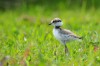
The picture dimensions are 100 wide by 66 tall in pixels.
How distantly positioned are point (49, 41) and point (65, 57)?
4.85 feet

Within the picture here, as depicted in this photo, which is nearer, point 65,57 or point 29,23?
point 65,57

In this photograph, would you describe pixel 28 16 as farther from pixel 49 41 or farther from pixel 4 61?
pixel 4 61

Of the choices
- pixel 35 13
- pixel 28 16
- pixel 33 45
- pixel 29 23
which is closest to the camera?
pixel 33 45

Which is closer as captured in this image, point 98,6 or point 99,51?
point 99,51

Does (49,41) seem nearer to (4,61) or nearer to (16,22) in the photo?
(4,61)

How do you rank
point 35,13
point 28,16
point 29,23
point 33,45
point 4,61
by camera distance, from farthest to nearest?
point 35,13 → point 28,16 → point 29,23 → point 33,45 → point 4,61

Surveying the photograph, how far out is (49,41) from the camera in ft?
25.3

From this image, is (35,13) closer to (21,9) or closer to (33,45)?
(21,9)

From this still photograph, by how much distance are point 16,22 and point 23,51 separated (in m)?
4.72

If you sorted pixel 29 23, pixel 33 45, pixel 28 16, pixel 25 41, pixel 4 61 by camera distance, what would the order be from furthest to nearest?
pixel 28 16 < pixel 29 23 < pixel 25 41 < pixel 33 45 < pixel 4 61

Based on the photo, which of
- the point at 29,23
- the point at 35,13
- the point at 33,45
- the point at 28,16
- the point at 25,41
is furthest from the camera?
the point at 35,13

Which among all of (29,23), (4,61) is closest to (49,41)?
(4,61)

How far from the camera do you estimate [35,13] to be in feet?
42.1

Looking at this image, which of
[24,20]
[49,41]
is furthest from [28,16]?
[49,41]
